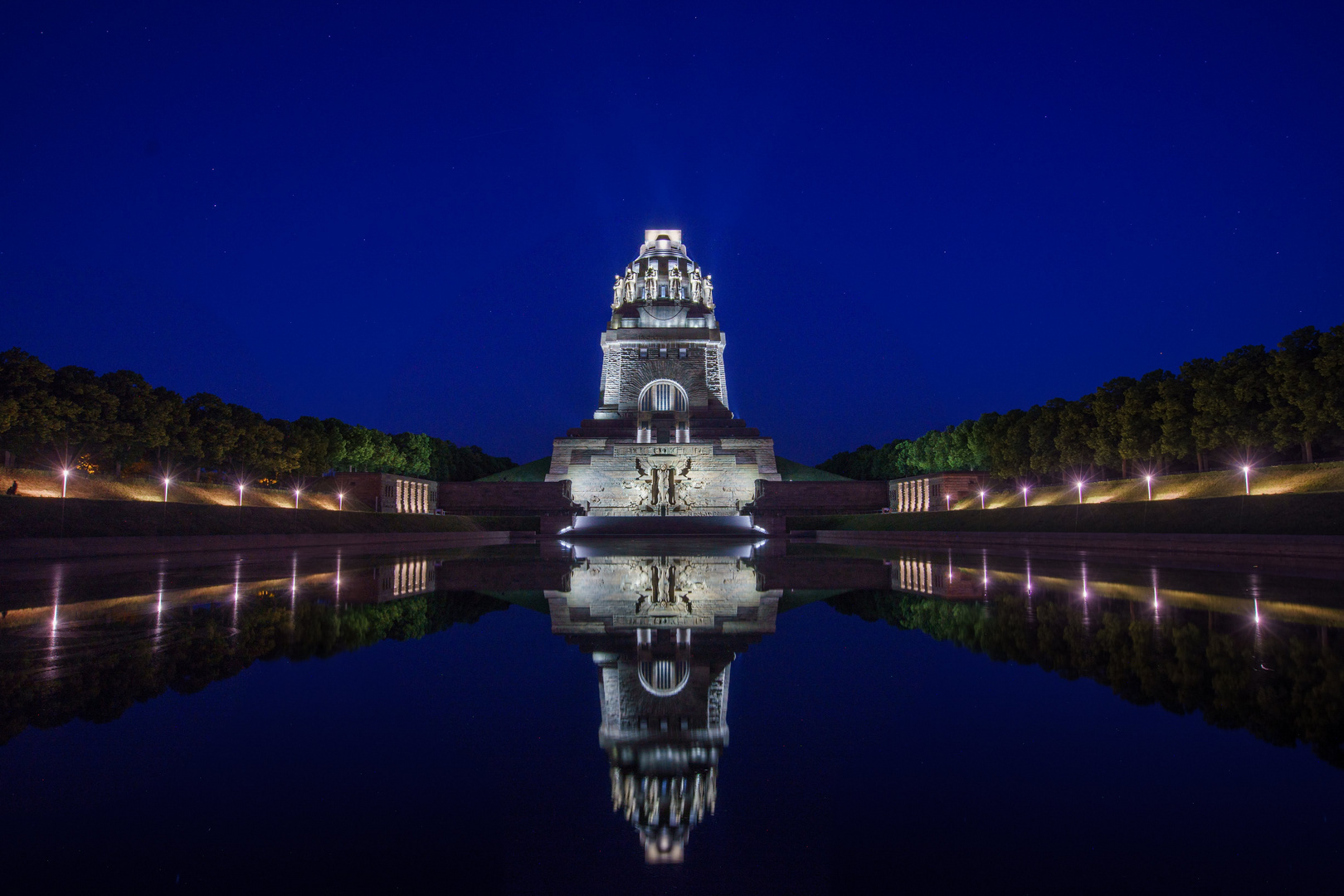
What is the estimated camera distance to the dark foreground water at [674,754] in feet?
8.45

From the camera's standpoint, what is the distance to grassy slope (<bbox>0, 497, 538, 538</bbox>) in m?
19.7

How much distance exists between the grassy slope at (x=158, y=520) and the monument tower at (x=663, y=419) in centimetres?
1991

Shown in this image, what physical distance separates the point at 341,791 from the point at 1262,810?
337 centimetres

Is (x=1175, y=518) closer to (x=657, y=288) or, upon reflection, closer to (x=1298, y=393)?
(x=1298, y=393)

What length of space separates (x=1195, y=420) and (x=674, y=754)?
116ft

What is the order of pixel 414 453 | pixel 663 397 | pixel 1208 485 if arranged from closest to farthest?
pixel 1208 485 < pixel 414 453 < pixel 663 397

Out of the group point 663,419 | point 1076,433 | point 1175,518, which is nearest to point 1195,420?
point 1076,433

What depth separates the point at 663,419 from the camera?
63344 mm

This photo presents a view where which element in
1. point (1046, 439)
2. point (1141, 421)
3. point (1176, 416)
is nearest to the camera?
point (1176, 416)

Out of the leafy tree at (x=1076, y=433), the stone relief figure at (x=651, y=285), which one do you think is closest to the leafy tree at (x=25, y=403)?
the leafy tree at (x=1076, y=433)

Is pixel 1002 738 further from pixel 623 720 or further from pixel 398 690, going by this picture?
pixel 398 690

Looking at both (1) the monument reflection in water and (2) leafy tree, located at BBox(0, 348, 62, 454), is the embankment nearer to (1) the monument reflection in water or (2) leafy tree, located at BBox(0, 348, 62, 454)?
(2) leafy tree, located at BBox(0, 348, 62, 454)

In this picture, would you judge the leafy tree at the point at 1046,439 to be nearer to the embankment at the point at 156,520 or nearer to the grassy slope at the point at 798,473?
the grassy slope at the point at 798,473

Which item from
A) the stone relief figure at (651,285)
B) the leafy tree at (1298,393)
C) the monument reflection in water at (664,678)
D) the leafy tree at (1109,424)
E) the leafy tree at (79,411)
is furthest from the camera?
the stone relief figure at (651,285)
